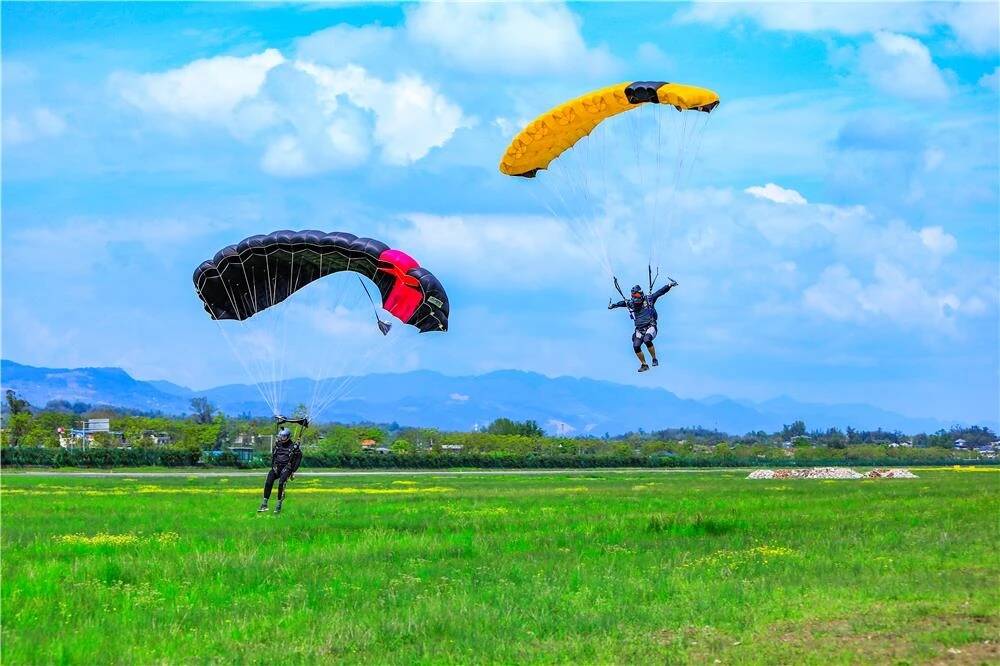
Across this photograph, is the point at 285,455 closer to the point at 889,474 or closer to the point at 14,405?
the point at 889,474

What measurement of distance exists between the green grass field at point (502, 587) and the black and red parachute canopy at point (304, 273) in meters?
4.90

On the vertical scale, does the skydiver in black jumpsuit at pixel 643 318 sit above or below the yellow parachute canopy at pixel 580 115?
below

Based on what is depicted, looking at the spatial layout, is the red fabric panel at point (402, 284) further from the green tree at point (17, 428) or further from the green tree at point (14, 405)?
the green tree at point (14, 405)

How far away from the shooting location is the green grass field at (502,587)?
1298 centimetres

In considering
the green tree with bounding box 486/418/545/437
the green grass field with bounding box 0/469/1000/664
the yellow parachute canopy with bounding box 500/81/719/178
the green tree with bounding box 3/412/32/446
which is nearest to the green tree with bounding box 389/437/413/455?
the green tree with bounding box 486/418/545/437

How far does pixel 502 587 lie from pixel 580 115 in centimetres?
1195

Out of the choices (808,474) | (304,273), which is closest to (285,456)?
(304,273)

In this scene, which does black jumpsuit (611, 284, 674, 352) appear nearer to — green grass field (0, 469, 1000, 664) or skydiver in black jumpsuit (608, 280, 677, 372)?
skydiver in black jumpsuit (608, 280, 677, 372)

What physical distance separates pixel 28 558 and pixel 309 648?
29.9ft

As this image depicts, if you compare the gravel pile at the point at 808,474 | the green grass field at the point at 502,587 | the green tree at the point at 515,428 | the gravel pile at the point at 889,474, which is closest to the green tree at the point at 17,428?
the green tree at the point at 515,428

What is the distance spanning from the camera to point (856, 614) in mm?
14547

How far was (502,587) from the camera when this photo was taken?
1664cm

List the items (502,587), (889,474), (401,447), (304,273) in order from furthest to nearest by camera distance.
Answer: (401,447) < (889,474) < (304,273) < (502,587)

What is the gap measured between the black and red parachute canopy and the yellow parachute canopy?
365 centimetres
